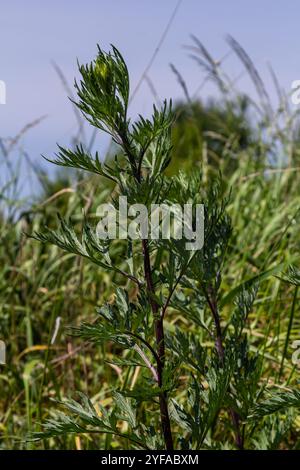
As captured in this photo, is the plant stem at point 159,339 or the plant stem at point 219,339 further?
the plant stem at point 219,339

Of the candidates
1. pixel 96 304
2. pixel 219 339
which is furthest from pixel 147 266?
pixel 96 304

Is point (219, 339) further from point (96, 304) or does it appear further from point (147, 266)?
point (96, 304)

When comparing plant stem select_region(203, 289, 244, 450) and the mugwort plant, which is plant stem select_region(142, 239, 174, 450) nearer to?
the mugwort plant

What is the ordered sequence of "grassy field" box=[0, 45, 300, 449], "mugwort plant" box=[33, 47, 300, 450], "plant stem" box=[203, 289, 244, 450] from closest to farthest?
1. "mugwort plant" box=[33, 47, 300, 450]
2. "plant stem" box=[203, 289, 244, 450]
3. "grassy field" box=[0, 45, 300, 449]

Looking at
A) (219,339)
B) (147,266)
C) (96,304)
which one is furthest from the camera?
(96,304)

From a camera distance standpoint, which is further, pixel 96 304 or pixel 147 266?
pixel 96 304

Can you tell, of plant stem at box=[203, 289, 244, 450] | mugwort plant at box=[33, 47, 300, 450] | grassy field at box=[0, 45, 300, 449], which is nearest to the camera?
mugwort plant at box=[33, 47, 300, 450]

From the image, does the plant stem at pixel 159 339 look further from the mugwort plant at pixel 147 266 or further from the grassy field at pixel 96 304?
the grassy field at pixel 96 304

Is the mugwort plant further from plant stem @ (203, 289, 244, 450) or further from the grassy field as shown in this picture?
the grassy field

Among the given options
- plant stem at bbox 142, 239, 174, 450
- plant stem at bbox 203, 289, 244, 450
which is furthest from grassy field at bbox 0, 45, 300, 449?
plant stem at bbox 142, 239, 174, 450

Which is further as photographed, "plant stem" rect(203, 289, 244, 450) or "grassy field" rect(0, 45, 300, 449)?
"grassy field" rect(0, 45, 300, 449)

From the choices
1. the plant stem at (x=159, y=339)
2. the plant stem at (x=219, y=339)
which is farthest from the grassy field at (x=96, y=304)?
the plant stem at (x=159, y=339)
